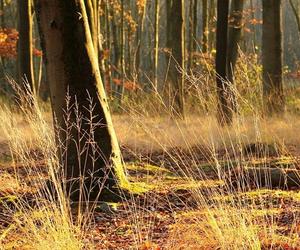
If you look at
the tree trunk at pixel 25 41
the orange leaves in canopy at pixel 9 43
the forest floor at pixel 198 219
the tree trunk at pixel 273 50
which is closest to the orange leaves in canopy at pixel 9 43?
the orange leaves in canopy at pixel 9 43

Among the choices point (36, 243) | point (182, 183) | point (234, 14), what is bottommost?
point (182, 183)

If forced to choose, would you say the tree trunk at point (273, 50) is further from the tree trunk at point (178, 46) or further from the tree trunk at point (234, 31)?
the tree trunk at point (178, 46)

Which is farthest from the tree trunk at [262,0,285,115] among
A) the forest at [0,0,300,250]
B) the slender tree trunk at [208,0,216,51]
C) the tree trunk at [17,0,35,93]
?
the slender tree trunk at [208,0,216,51]

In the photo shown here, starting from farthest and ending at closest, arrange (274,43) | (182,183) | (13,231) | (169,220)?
(274,43)
(182,183)
(169,220)
(13,231)

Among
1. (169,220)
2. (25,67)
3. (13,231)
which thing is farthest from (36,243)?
(25,67)

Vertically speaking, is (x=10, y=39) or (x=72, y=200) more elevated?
(x=10, y=39)

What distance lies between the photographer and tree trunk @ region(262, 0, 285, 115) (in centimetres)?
1115

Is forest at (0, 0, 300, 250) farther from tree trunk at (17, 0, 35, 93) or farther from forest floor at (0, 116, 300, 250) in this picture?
tree trunk at (17, 0, 35, 93)

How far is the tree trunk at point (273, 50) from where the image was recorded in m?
11.1

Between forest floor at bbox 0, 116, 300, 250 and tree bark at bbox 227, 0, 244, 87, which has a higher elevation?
tree bark at bbox 227, 0, 244, 87

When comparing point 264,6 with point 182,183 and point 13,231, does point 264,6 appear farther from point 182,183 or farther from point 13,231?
point 13,231

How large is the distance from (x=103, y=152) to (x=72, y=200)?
0.58 meters

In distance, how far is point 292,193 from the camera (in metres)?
5.15

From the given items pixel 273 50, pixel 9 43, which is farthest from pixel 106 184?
pixel 9 43
